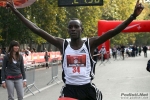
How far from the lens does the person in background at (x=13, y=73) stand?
8008 millimetres

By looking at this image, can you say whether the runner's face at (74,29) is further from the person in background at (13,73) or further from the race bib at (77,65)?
the person in background at (13,73)

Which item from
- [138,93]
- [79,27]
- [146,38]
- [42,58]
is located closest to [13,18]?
[42,58]

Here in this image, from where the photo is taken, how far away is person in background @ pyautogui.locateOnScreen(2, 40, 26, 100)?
8.01 meters

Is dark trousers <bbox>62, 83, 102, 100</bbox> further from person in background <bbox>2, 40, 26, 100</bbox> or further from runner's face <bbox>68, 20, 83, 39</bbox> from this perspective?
person in background <bbox>2, 40, 26, 100</bbox>

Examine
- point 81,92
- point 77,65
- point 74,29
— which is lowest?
point 81,92


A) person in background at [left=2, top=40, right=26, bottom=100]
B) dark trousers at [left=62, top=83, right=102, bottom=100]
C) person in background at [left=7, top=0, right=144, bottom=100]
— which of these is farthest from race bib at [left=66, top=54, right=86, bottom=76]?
person in background at [left=2, top=40, right=26, bottom=100]

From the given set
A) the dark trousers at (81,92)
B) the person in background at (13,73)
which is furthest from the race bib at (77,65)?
the person in background at (13,73)

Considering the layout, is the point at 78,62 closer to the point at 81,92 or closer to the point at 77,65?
the point at 77,65

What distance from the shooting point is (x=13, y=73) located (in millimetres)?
8008

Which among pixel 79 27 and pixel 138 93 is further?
A: pixel 138 93

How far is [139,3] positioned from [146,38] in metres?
113

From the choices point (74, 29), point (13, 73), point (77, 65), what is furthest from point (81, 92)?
point (13, 73)

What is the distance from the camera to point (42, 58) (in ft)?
104

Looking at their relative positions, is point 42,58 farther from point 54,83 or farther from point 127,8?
point 127,8
